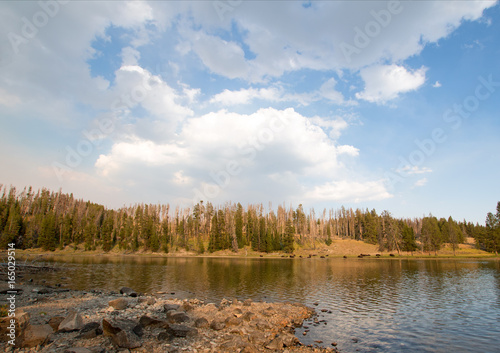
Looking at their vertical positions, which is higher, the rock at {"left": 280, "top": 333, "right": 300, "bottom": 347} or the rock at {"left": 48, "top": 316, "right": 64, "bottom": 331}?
the rock at {"left": 48, "top": 316, "right": 64, "bottom": 331}

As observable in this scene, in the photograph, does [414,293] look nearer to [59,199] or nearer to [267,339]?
[267,339]

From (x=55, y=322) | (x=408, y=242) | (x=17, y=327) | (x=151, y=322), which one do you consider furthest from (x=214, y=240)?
(x=17, y=327)

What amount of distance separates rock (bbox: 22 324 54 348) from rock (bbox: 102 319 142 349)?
8.55 feet

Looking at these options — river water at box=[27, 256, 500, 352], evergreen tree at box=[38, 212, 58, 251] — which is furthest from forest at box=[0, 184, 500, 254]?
river water at box=[27, 256, 500, 352]

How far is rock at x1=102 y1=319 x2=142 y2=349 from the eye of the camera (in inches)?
539

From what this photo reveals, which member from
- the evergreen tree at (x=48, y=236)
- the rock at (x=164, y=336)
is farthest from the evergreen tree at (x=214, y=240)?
the rock at (x=164, y=336)

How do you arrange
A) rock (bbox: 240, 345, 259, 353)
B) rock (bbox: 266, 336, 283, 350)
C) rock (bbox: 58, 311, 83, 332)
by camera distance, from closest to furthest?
rock (bbox: 240, 345, 259, 353) → rock (bbox: 58, 311, 83, 332) → rock (bbox: 266, 336, 283, 350)

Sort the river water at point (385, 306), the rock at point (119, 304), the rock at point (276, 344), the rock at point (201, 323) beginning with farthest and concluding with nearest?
the rock at point (119, 304) → the rock at point (201, 323) → the river water at point (385, 306) → the rock at point (276, 344)

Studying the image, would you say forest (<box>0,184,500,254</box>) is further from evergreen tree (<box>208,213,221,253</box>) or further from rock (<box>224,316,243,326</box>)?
rock (<box>224,316,243,326</box>)

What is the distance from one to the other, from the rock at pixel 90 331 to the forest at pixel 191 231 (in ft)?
373

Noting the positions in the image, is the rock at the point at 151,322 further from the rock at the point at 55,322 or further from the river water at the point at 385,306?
the river water at the point at 385,306

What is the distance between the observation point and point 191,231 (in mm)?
151875

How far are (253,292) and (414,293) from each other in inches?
828

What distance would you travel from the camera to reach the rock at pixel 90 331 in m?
14.3
